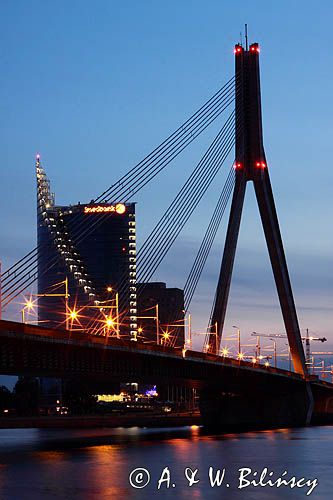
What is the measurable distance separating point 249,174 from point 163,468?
145ft

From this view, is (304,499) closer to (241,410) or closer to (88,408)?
(241,410)

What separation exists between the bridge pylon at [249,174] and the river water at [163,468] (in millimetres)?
16527

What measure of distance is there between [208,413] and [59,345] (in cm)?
5475

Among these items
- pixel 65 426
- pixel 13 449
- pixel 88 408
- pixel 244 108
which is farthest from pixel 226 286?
pixel 88 408

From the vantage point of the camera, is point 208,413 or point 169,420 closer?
point 208,413

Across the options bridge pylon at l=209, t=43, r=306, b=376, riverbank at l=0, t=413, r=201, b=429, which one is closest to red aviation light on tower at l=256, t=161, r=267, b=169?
bridge pylon at l=209, t=43, r=306, b=376

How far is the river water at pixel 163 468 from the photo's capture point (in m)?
40.9

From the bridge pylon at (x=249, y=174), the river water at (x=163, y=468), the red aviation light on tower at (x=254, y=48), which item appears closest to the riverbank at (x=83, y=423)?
the bridge pylon at (x=249, y=174)

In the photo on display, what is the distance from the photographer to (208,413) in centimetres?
11825

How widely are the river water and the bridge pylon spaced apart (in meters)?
16.5

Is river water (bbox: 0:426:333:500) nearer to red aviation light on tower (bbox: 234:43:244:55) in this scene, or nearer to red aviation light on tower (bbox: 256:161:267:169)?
red aviation light on tower (bbox: 256:161:267:169)

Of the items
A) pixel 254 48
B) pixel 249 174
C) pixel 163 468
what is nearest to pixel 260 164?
pixel 249 174

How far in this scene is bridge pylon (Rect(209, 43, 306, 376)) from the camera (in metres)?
89.8

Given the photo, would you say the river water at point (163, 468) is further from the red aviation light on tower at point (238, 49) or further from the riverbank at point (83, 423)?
the riverbank at point (83, 423)
